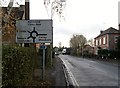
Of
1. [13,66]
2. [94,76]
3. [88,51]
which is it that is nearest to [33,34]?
[13,66]

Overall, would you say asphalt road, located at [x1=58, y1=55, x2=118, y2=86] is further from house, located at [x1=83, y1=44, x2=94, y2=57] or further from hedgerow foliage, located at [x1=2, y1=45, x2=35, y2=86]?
house, located at [x1=83, y1=44, x2=94, y2=57]

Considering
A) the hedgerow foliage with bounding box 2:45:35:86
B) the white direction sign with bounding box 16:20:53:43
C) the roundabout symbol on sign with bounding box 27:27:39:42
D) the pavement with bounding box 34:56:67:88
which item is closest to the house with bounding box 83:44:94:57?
the pavement with bounding box 34:56:67:88

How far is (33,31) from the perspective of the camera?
16.5 m

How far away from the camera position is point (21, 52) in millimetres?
10734

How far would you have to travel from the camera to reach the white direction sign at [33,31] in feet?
52.6

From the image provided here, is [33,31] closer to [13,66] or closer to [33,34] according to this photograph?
[33,34]

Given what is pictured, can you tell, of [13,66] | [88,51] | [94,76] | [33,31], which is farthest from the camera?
[88,51]

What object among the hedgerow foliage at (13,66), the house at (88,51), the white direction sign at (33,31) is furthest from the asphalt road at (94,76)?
the house at (88,51)

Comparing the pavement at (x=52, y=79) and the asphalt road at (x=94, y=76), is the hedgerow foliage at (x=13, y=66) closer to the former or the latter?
the pavement at (x=52, y=79)

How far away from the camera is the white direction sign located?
631 inches

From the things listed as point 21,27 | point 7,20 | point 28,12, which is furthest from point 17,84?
point 28,12

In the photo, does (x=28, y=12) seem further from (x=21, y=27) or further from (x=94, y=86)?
(x=94, y=86)

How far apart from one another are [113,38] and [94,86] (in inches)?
2860

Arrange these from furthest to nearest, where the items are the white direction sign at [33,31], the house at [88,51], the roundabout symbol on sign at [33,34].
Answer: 1. the house at [88,51]
2. the roundabout symbol on sign at [33,34]
3. the white direction sign at [33,31]
